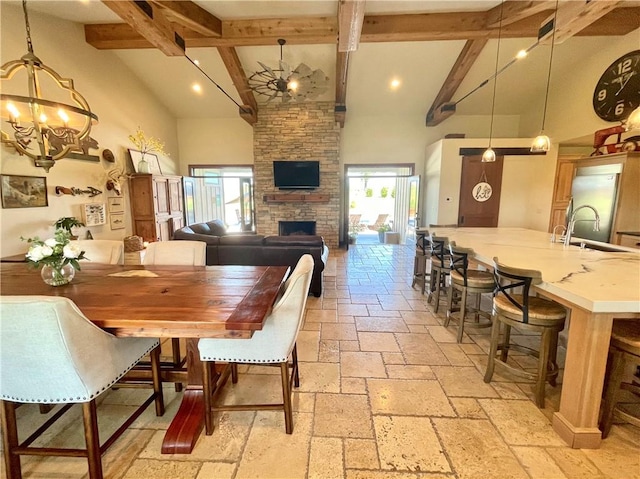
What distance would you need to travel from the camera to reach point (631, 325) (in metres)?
1.71

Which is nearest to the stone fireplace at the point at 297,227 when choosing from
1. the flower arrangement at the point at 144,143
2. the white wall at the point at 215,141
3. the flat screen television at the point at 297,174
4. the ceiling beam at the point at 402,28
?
the flat screen television at the point at 297,174

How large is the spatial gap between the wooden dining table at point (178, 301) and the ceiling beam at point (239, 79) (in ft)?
12.2

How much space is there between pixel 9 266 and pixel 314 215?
Answer: 5811 mm

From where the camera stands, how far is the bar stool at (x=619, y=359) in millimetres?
1586

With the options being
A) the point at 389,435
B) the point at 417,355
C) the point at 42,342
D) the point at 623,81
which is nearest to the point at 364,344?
the point at 417,355

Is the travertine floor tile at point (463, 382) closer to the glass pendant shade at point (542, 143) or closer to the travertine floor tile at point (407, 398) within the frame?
the travertine floor tile at point (407, 398)

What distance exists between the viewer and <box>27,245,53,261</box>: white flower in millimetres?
1722

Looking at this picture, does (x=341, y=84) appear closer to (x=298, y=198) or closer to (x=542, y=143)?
(x=298, y=198)

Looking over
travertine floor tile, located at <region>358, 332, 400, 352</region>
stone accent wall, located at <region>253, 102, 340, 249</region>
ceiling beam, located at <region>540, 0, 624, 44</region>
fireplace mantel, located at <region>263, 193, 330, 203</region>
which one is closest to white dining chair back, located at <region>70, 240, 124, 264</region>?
travertine floor tile, located at <region>358, 332, 400, 352</region>

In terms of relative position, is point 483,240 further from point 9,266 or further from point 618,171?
point 9,266

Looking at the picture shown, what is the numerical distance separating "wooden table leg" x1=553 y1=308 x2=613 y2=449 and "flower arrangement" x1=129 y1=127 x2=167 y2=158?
719 centimetres

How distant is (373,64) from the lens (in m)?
5.69

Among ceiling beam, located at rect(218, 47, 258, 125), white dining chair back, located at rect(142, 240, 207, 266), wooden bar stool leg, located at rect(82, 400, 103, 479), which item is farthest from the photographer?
ceiling beam, located at rect(218, 47, 258, 125)

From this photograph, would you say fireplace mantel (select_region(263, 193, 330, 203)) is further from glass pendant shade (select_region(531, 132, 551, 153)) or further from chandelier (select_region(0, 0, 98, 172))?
chandelier (select_region(0, 0, 98, 172))
